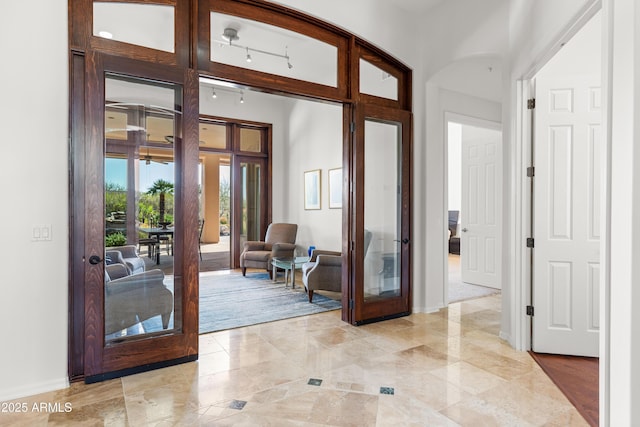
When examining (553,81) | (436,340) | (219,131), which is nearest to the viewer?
(553,81)

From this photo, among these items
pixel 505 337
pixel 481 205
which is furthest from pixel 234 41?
pixel 481 205

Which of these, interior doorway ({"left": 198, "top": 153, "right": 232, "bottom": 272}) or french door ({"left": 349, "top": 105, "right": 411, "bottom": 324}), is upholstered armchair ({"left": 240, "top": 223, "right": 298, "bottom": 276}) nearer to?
french door ({"left": 349, "top": 105, "right": 411, "bottom": 324})

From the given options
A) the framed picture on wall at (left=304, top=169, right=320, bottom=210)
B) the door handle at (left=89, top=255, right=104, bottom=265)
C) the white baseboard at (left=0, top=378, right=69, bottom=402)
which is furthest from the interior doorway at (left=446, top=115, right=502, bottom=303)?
the white baseboard at (left=0, top=378, right=69, bottom=402)

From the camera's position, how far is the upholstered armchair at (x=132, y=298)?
2.65 m

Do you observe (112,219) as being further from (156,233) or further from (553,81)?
(553,81)

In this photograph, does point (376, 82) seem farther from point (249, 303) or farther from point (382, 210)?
point (249, 303)

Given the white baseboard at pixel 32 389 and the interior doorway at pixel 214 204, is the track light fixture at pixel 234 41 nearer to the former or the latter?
the white baseboard at pixel 32 389

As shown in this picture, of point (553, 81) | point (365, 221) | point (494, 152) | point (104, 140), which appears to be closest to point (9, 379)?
point (104, 140)

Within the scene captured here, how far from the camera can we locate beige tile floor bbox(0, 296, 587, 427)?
2156 mm

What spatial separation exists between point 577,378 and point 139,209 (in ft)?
11.8

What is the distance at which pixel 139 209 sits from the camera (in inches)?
110

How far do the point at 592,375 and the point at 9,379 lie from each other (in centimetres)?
415

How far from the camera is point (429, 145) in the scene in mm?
4363

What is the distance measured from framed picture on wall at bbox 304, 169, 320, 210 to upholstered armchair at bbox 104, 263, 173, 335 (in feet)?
13.7
